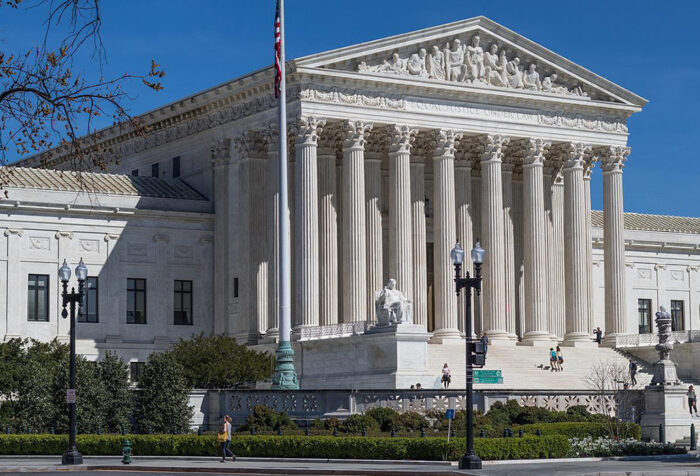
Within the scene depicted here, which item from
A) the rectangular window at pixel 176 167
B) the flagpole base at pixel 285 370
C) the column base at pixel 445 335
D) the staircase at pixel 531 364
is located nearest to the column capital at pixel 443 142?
the column base at pixel 445 335

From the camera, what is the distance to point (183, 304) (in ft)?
283

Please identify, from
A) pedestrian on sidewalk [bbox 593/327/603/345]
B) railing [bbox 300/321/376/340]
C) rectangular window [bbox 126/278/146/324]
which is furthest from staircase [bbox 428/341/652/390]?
rectangular window [bbox 126/278/146/324]

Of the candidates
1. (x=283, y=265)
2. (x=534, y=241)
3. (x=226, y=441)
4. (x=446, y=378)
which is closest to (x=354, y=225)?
(x=534, y=241)

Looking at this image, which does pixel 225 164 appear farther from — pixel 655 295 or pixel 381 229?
pixel 655 295

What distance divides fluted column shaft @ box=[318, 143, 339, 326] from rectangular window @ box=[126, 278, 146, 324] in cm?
1096

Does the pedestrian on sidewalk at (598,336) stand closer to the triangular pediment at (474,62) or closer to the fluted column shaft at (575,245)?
the fluted column shaft at (575,245)

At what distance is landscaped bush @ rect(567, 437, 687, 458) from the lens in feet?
155

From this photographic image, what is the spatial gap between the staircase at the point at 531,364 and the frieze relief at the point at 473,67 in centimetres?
1577

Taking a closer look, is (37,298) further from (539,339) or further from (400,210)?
(539,339)

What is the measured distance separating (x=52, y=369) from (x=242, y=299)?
2382 centimetres

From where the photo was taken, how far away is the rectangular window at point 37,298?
80875 millimetres

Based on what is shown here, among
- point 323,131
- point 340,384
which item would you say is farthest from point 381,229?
point 340,384

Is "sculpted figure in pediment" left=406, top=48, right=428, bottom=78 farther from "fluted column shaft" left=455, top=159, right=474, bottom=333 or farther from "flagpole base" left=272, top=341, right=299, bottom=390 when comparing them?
"flagpole base" left=272, top=341, right=299, bottom=390

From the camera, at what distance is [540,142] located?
3450 inches
